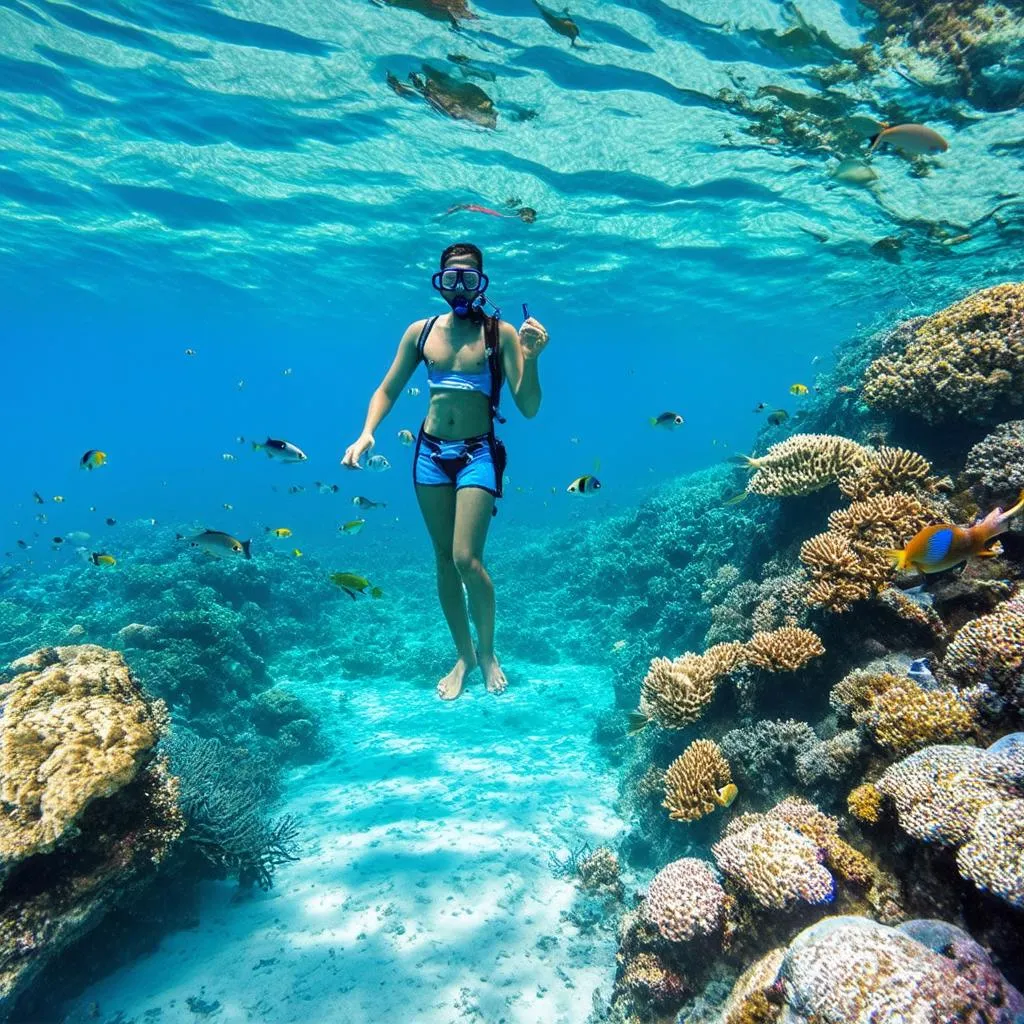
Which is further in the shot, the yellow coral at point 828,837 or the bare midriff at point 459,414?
the bare midriff at point 459,414

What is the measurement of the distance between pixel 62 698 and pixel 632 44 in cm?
1469

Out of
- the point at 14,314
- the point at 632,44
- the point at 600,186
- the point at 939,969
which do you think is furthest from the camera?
the point at 14,314

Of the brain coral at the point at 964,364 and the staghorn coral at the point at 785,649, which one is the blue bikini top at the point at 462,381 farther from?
the brain coral at the point at 964,364

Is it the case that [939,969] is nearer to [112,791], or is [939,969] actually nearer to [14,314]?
[112,791]

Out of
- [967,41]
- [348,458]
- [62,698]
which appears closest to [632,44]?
[967,41]

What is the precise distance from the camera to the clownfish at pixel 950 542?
3.53 metres

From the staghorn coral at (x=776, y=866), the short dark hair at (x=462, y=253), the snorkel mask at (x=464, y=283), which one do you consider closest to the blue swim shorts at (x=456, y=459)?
the snorkel mask at (x=464, y=283)

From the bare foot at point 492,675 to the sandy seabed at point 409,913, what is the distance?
276 cm

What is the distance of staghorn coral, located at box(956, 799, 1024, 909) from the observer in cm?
264

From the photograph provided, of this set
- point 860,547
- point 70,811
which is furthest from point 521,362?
point 70,811

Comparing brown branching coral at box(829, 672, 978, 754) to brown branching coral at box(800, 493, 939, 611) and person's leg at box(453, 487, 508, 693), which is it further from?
person's leg at box(453, 487, 508, 693)

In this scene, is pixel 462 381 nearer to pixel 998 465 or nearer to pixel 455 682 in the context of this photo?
pixel 455 682

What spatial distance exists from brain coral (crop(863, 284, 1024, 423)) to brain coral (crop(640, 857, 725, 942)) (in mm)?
5876

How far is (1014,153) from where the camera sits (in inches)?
523
